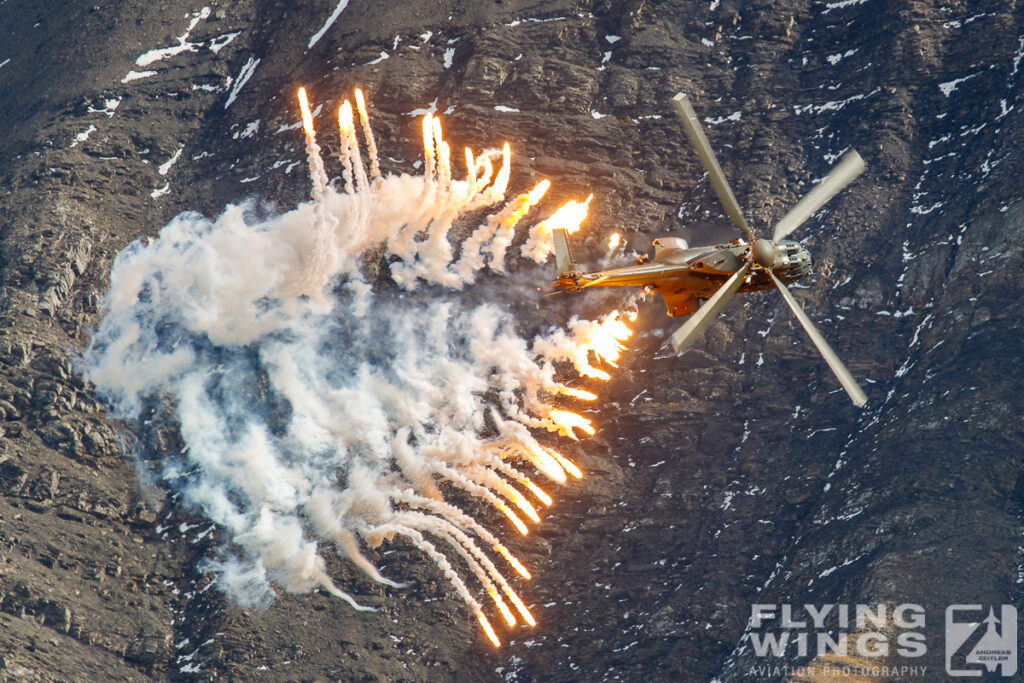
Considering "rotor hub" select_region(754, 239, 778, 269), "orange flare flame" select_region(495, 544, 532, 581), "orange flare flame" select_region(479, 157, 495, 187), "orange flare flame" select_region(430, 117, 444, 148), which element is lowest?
"rotor hub" select_region(754, 239, 778, 269)

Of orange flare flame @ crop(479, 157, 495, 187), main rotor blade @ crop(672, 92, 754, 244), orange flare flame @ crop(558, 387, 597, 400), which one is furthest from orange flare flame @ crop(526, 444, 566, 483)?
main rotor blade @ crop(672, 92, 754, 244)

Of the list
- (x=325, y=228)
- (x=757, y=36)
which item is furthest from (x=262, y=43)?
(x=757, y=36)

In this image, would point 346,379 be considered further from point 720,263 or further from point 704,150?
point 704,150

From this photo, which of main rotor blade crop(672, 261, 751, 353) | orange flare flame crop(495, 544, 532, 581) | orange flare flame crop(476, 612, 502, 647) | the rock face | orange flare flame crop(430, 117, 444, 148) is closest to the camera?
main rotor blade crop(672, 261, 751, 353)

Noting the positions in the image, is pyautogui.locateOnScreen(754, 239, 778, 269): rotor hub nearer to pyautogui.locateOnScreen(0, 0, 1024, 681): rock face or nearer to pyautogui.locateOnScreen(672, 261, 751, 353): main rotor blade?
pyautogui.locateOnScreen(672, 261, 751, 353): main rotor blade

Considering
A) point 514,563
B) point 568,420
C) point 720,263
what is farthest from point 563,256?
point 514,563

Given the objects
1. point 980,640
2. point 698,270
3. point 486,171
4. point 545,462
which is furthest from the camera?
point 486,171

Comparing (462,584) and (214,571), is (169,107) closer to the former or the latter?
(214,571)
